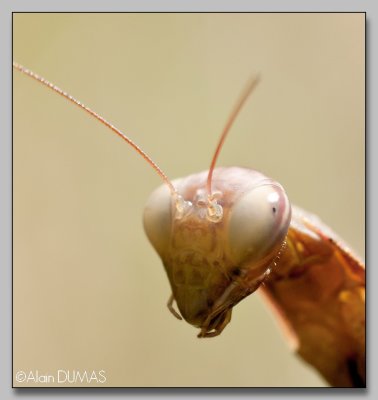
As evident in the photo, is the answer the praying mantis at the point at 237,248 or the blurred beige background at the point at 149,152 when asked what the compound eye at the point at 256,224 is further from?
the blurred beige background at the point at 149,152

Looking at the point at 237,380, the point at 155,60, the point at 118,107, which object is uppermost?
the point at 155,60

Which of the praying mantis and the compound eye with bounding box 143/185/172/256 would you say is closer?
the praying mantis

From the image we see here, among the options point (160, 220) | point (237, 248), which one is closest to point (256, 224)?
point (237, 248)

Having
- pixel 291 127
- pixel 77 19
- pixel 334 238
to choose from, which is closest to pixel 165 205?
pixel 334 238

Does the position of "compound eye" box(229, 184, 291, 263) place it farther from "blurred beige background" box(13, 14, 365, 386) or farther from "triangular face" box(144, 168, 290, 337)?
"blurred beige background" box(13, 14, 365, 386)

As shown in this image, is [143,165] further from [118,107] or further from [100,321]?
[100,321]

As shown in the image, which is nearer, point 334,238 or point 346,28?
point 334,238

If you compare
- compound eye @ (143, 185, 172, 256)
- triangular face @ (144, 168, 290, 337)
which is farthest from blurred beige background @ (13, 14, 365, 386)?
triangular face @ (144, 168, 290, 337)

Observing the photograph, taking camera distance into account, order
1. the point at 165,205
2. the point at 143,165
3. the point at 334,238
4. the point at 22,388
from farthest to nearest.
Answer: the point at 143,165
the point at 22,388
the point at 334,238
the point at 165,205
